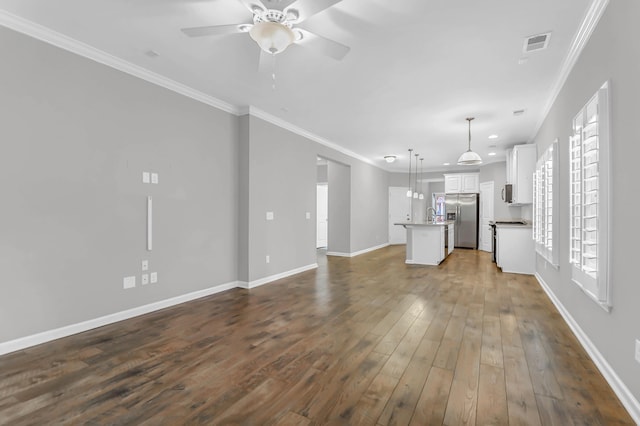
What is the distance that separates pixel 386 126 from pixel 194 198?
3.69m

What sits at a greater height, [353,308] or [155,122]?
[155,122]

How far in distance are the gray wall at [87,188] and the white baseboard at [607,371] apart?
14.3 ft

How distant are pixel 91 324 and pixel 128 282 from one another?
0.52m

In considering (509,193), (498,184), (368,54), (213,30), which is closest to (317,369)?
(213,30)

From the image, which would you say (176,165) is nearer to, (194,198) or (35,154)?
(194,198)

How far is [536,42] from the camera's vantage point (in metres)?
2.91

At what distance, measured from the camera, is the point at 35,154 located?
278cm

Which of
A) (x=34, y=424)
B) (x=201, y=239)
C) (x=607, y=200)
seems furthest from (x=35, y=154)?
(x=607, y=200)

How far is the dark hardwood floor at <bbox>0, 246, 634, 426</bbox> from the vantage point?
183cm

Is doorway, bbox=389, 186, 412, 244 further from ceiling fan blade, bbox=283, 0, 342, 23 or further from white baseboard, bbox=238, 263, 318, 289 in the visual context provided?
ceiling fan blade, bbox=283, 0, 342, 23

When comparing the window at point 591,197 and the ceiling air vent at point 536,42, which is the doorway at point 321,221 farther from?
the window at point 591,197

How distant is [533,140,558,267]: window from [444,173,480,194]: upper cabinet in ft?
16.8

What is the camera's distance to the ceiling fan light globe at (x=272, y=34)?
7.13 ft

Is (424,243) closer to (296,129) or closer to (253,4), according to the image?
(296,129)
